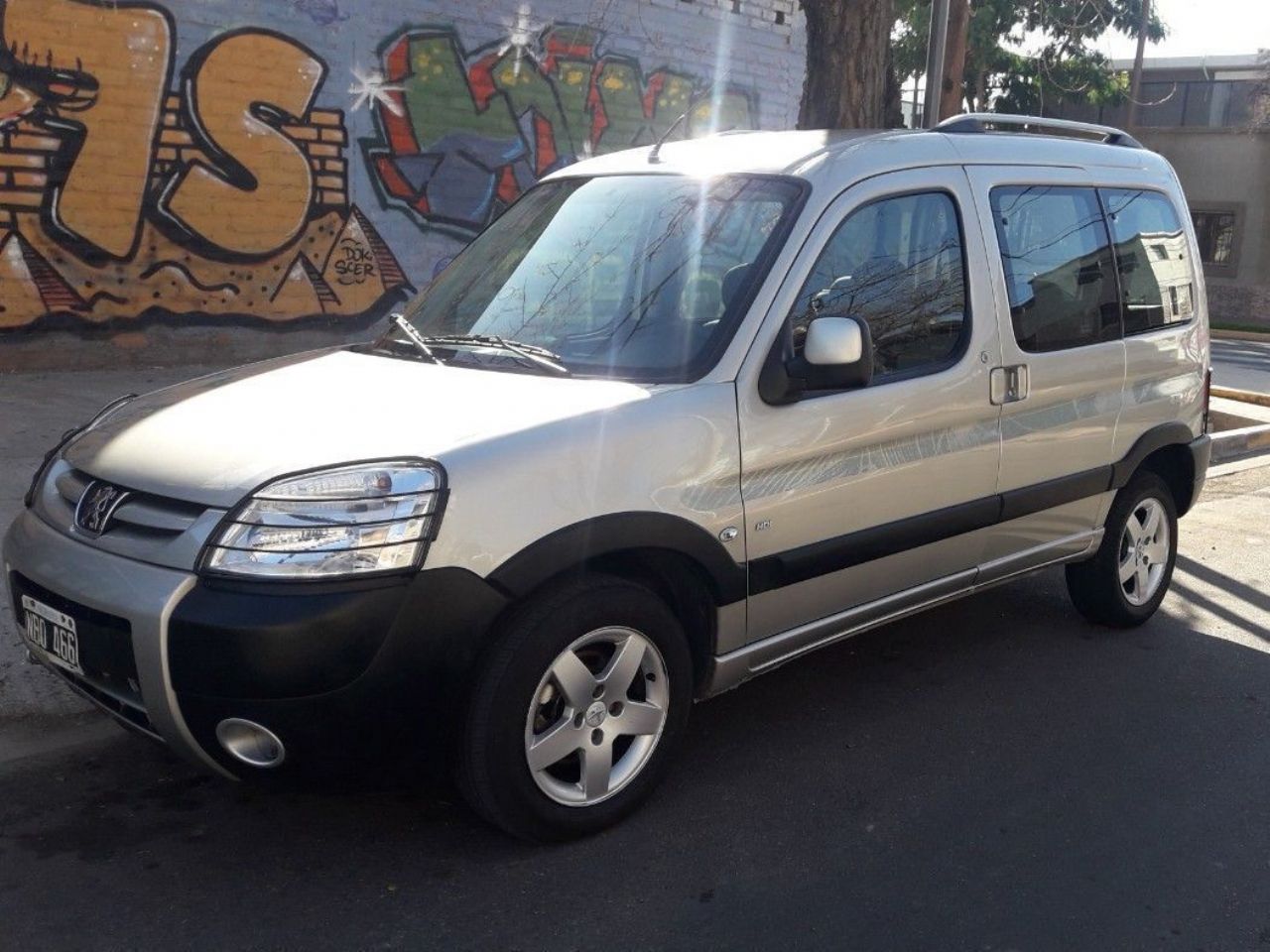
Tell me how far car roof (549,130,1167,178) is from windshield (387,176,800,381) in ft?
0.27

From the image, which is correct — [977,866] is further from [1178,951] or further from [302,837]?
[302,837]

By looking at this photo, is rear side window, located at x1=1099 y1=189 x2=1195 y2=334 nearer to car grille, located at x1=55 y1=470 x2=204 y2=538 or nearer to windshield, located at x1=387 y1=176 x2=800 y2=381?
windshield, located at x1=387 y1=176 x2=800 y2=381

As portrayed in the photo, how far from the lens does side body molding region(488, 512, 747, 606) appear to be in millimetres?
3184

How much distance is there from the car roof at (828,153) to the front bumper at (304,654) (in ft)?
6.00

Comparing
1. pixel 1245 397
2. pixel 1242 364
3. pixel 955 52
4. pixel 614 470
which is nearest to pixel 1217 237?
pixel 1242 364

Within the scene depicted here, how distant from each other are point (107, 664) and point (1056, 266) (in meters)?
3.58

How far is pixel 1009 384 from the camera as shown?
4.52 m

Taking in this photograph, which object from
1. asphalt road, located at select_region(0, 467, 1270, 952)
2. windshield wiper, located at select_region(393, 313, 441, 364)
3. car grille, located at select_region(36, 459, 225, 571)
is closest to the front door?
asphalt road, located at select_region(0, 467, 1270, 952)

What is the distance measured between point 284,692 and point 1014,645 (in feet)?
11.3

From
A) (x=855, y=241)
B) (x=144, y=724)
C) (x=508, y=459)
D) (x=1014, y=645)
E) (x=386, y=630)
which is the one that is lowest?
(x=1014, y=645)

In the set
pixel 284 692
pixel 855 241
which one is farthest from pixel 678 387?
pixel 284 692

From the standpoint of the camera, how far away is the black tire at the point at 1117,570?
536 cm

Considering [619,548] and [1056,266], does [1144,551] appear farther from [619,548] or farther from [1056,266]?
[619,548]

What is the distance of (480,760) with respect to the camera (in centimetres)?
323
